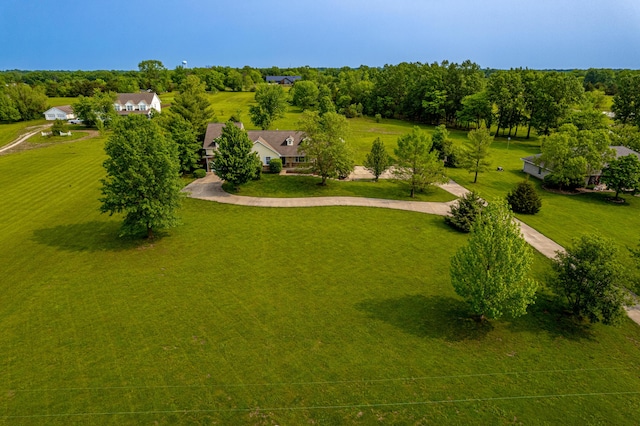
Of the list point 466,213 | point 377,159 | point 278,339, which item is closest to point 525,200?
point 466,213

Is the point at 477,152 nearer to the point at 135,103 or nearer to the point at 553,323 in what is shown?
the point at 553,323

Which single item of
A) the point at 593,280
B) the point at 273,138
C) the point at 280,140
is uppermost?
the point at 273,138

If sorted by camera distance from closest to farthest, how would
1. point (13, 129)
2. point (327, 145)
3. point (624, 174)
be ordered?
point (624, 174) < point (327, 145) < point (13, 129)

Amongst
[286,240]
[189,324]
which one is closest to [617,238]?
[286,240]

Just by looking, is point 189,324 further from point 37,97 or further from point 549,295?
point 37,97

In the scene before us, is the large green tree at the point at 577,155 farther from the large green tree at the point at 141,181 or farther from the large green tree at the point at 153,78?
the large green tree at the point at 153,78

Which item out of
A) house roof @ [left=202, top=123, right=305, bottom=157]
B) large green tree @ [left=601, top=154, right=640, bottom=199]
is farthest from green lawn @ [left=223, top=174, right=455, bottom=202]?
large green tree @ [left=601, top=154, right=640, bottom=199]

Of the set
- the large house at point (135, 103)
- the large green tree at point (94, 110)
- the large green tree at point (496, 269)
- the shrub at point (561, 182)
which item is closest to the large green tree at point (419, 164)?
the shrub at point (561, 182)
